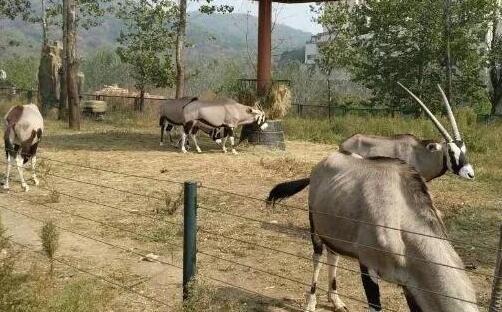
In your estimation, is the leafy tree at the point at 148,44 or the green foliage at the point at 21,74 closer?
the leafy tree at the point at 148,44

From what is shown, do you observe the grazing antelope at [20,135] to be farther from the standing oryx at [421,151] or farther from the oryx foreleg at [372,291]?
the oryx foreleg at [372,291]

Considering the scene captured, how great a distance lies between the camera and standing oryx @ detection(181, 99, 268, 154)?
15.3m

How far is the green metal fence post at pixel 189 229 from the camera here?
165 inches

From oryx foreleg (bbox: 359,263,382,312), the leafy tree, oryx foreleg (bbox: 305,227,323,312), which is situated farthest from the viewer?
the leafy tree

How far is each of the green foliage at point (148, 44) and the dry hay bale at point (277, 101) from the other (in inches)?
522

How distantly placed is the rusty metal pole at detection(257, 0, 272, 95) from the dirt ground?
8.94 feet

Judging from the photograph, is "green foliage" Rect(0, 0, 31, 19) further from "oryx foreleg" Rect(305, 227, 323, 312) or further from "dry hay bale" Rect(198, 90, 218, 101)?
"oryx foreleg" Rect(305, 227, 323, 312)

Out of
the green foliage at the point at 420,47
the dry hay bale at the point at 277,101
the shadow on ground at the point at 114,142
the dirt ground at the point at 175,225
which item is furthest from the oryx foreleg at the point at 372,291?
the green foliage at the point at 420,47

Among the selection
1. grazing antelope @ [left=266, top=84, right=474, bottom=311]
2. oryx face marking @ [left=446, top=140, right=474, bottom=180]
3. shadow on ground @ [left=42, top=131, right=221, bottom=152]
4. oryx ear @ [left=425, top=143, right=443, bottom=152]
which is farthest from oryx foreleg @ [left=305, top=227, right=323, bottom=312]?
shadow on ground @ [left=42, top=131, right=221, bottom=152]

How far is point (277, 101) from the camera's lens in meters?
16.4

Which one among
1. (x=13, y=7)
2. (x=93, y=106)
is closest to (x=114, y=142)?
(x=93, y=106)

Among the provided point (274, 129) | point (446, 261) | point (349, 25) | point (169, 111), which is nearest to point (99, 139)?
point (169, 111)

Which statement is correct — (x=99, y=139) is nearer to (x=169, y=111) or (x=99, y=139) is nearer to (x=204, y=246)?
(x=169, y=111)

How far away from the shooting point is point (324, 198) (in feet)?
17.4
